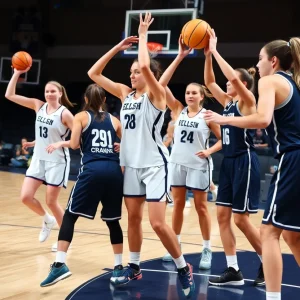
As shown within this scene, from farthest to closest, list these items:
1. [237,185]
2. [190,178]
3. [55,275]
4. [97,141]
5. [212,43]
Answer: [190,178] < [237,185] < [97,141] < [55,275] < [212,43]

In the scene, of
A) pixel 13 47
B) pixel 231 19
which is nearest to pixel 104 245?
pixel 231 19

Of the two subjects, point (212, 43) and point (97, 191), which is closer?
point (212, 43)

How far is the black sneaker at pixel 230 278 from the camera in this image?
14.1ft

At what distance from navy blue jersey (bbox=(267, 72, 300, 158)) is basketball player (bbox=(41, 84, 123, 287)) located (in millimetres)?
1483

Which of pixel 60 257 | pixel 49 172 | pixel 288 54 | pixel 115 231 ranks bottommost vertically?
pixel 60 257

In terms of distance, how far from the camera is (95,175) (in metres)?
4.02

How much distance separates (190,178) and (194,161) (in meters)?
0.17

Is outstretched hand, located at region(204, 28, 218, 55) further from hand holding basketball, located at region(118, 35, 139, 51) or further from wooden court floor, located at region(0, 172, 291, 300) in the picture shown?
wooden court floor, located at region(0, 172, 291, 300)

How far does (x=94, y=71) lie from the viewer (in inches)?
169

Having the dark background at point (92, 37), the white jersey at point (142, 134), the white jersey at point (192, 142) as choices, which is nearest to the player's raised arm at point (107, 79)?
the white jersey at point (142, 134)

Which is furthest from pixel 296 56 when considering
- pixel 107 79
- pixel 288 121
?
pixel 107 79

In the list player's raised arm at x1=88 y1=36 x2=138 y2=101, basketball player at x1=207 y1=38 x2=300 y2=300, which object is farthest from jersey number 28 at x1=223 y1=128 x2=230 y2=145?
basketball player at x1=207 y1=38 x2=300 y2=300

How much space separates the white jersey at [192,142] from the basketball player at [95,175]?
1.02 m

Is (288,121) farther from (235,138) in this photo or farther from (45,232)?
(45,232)
